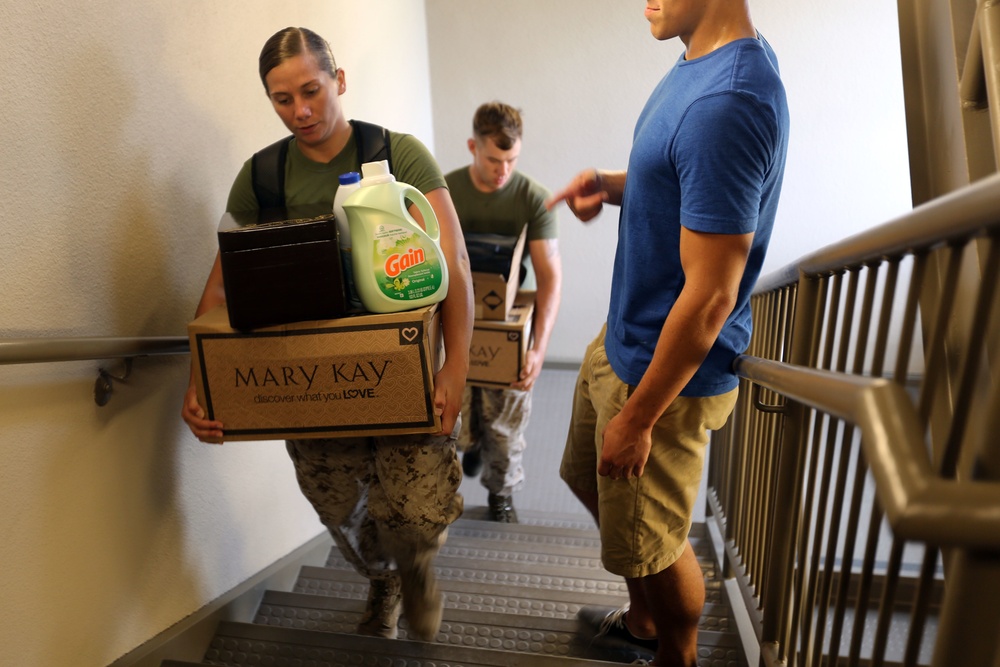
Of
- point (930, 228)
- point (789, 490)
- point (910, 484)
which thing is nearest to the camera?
point (910, 484)

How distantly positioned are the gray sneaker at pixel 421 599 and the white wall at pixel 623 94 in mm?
3330

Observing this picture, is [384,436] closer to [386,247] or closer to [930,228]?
[386,247]

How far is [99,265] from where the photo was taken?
1500 mm

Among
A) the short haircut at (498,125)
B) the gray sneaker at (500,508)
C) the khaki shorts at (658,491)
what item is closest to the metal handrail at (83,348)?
the khaki shorts at (658,491)

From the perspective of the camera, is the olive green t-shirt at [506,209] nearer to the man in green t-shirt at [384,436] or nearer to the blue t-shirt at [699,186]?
the man in green t-shirt at [384,436]

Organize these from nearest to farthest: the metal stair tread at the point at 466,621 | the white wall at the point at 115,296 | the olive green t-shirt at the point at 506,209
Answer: the white wall at the point at 115,296
the metal stair tread at the point at 466,621
the olive green t-shirt at the point at 506,209

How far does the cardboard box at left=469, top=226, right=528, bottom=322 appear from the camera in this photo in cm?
249

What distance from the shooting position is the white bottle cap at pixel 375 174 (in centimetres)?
141

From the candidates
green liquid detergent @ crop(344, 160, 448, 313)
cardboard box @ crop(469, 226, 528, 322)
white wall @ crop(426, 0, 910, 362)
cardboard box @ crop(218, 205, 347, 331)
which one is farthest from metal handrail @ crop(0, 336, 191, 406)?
white wall @ crop(426, 0, 910, 362)

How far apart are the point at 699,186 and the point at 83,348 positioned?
112cm

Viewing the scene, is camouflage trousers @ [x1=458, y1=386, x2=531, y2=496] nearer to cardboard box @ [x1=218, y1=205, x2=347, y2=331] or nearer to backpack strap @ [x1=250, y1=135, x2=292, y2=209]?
backpack strap @ [x1=250, y1=135, x2=292, y2=209]

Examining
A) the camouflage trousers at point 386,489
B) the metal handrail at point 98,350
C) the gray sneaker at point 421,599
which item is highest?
the metal handrail at point 98,350

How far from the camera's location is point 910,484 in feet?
2.02

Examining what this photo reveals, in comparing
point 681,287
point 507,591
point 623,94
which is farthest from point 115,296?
point 623,94
